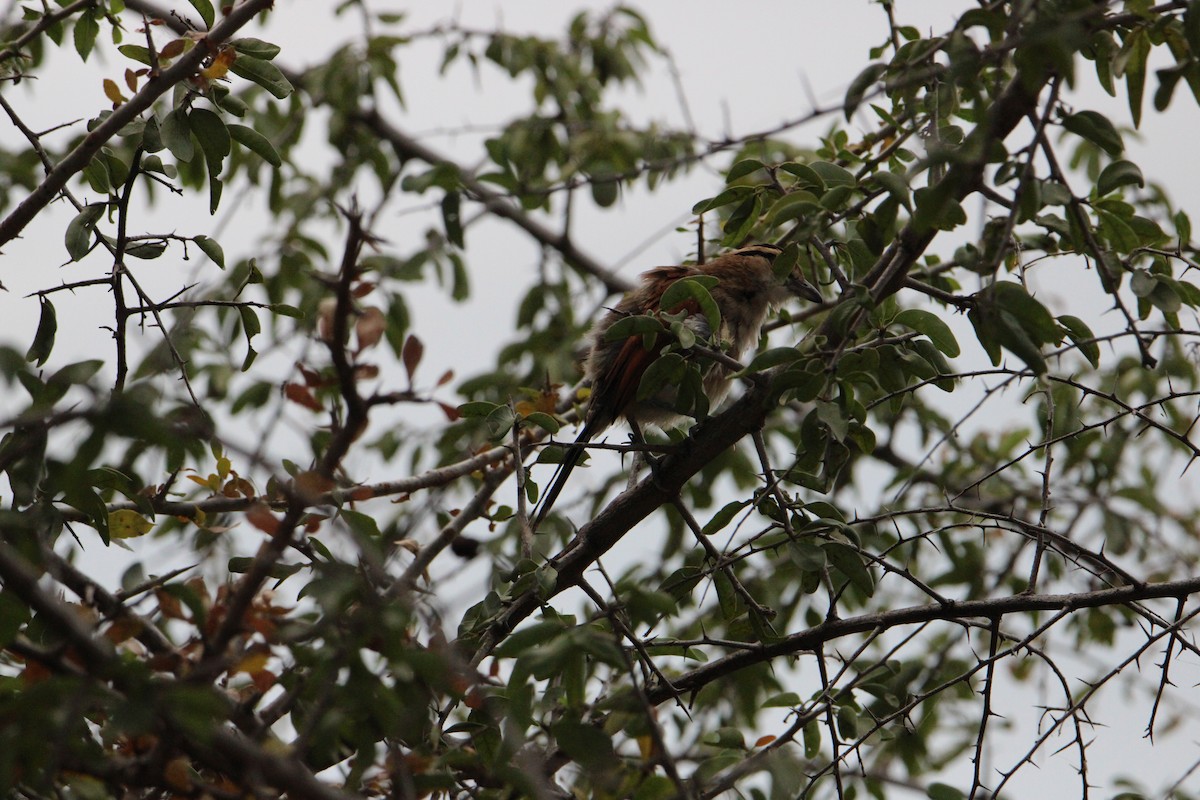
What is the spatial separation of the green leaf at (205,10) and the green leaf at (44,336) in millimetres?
965

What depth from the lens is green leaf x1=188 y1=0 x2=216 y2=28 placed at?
341 cm

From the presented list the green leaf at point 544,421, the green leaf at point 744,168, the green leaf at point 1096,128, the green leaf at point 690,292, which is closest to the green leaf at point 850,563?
the green leaf at point 690,292

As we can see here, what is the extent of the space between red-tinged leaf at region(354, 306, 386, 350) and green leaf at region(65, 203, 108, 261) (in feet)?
4.89

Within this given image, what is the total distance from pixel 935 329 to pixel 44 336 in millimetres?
2549

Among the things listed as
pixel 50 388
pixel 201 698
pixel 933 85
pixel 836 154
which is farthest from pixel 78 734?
pixel 836 154

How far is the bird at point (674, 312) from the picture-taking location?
4766mm

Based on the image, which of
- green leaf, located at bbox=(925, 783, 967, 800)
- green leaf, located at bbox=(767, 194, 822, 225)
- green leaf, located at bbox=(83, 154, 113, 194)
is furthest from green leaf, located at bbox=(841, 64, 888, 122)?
green leaf, located at bbox=(83, 154, 113, 194)

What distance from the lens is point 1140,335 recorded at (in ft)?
8.40

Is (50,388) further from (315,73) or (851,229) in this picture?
(315,73)

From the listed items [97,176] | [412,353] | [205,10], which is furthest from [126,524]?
[412,353]

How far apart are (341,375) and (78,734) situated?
1037 millimetres

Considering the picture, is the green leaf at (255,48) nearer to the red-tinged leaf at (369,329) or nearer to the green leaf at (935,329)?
the red-tinged leaf at (369,329)

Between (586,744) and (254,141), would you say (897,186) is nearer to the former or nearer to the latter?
(586,744)

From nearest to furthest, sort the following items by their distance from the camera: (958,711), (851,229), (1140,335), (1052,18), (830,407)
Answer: (1052,18)
(1140,335)
(830,407)
(851,229)
(958,711)
